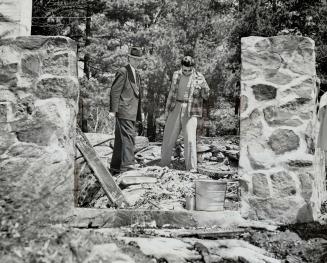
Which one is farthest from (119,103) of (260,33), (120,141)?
(260,33)

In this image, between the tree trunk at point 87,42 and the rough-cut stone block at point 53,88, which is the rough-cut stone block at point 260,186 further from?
the tree trunk at point 87,42

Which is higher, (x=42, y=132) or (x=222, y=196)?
(x=42, y=132)

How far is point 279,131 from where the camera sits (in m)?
4.64

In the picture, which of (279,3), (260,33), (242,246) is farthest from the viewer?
(279,3)

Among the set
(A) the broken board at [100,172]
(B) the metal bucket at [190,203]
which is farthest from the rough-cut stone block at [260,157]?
(A) the broken board at [100,172]

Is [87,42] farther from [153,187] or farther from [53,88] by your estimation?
[53,88]

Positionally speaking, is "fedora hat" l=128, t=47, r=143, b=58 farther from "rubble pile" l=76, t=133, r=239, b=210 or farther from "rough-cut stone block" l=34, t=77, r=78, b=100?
"rough-cut stone block" l=34, t=77, r=78, b=100

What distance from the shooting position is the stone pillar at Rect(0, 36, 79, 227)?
4.16 m

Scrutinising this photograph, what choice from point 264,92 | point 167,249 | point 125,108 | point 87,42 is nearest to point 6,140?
point 167,249

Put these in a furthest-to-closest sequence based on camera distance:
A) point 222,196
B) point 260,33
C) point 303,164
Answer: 1. point 260,33
2. point 222,196
3. point 303,164

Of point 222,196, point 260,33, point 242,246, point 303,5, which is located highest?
point 303,5

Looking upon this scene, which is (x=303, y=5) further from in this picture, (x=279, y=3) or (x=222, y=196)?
(x=222, y=196)

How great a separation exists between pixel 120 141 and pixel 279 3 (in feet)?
34.7

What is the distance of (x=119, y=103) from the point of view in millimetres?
7582
